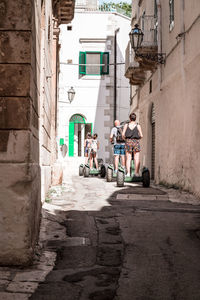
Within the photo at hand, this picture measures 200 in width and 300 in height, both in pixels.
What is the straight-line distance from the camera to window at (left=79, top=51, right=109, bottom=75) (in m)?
26.5

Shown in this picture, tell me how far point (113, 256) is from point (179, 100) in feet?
26.1

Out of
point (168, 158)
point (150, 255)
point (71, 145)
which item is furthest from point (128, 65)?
point (150, 255)

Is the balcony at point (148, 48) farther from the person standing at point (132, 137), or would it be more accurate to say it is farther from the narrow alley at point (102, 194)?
the person standing at point (132, 137)

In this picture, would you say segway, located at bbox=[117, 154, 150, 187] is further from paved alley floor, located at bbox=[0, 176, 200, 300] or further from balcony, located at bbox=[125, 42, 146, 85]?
balcony, located at bbox=[125, 42, 146, 85]

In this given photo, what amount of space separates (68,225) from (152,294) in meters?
2.56

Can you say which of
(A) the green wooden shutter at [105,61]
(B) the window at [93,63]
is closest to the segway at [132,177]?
(B) the window at [93,63]

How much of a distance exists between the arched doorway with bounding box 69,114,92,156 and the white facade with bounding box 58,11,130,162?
0.19ft

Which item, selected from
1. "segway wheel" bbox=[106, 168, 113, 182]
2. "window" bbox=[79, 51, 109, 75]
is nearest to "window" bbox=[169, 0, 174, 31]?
"segway wheel" bbox=[106, 168, 113, 182]

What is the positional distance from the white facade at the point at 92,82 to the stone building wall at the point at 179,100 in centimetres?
1071

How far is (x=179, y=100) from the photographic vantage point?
1150 cm

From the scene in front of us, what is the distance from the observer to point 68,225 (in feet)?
18.1

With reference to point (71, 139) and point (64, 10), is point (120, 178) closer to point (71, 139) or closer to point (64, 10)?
point (64, 10)

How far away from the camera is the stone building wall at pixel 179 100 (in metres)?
9.85

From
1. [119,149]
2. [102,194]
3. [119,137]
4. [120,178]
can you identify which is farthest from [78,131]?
[102,194]
